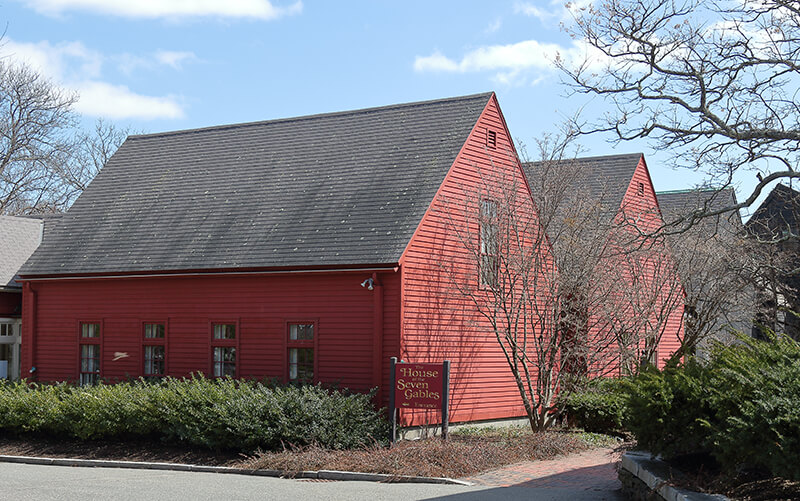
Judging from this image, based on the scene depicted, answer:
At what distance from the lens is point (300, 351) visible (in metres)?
20.4

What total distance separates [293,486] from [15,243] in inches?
681

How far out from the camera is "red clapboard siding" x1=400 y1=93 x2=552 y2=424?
19.5m

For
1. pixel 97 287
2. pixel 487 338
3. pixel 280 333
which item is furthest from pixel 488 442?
pixel 97 287

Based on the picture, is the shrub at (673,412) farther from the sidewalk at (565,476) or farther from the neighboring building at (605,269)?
the neighboring building at (605,269)

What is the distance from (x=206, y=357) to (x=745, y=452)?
1485 cm

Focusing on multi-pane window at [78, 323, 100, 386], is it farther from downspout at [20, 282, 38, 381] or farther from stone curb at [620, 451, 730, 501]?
stone curb at [620, 451, 730, 501]

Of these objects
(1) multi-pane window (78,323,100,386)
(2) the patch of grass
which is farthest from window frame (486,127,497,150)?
(1) multi-pane window (78,323,100,386)

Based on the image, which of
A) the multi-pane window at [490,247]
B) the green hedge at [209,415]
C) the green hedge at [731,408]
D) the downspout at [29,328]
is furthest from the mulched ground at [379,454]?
the downspout at [29,328]

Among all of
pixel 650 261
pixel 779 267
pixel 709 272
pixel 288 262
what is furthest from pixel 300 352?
pixel 650 261

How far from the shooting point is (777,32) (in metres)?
14.9

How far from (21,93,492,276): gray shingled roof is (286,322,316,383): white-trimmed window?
5.04 ft

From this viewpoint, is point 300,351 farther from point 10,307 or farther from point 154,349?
point 10,307

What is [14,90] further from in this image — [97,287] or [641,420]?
[641,420]

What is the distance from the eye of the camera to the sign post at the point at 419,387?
16906 mm
